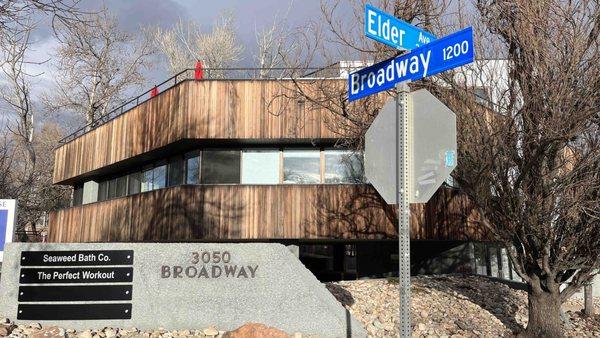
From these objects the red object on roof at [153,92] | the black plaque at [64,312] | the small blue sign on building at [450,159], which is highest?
the red object on roof at [153,92]

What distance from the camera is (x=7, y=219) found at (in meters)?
8.65

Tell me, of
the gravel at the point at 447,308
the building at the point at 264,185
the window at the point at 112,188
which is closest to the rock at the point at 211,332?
the gravel at the point at 447,308

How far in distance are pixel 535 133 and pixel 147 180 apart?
15.8m

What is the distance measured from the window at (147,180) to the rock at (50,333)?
1346 cm

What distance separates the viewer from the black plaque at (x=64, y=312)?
756cm

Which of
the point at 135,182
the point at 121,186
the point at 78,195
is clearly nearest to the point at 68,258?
the point at 135,182

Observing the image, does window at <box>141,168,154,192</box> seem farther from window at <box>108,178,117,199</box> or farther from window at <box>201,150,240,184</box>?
window at <box>201,150,240,184</box>

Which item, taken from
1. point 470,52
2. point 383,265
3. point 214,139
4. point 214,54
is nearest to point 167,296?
point 470,52

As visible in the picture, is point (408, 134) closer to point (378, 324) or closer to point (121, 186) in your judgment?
point (378, 324)

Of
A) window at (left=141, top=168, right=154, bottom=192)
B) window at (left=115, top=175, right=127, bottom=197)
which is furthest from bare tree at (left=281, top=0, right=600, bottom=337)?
window at (left=115, top=175, right=127, bottom=197)

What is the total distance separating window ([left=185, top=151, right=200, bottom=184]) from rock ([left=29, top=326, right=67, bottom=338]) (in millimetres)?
9945

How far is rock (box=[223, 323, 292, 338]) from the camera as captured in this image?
7.34 m

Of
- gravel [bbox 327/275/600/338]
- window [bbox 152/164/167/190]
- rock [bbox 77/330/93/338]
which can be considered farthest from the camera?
window [bbox 152/164/167/190]

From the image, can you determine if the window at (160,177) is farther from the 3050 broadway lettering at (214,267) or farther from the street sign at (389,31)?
the street sign at (389,31)
